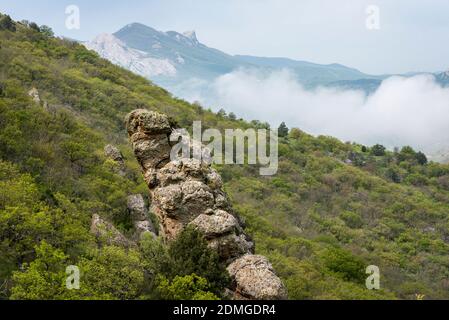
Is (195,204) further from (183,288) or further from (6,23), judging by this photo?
(6,23)

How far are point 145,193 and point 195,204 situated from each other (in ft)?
50.7

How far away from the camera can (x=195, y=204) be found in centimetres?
1998

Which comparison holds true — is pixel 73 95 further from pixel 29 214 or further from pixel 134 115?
pixel 29 214

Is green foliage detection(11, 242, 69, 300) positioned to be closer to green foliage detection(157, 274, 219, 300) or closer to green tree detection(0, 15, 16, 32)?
green foliage detection(157, 274, 219, 300)

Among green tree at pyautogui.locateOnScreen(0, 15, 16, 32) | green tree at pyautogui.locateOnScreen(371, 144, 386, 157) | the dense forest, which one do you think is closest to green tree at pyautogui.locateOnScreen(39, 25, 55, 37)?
the dense forest

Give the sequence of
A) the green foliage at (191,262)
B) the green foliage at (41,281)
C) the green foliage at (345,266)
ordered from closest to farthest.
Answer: the green foliage at (41,281) → the green foliage at (191,262) → the green foliage at (345,266)

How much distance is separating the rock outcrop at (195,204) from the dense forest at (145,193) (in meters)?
0.87

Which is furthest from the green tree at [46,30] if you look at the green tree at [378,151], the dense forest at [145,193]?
the green tree at [378,151]

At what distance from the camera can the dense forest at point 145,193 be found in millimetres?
17312

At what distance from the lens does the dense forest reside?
1731 centimetres

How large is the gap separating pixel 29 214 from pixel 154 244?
5025 millimetres

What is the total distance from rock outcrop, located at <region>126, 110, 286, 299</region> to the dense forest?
2.84ft

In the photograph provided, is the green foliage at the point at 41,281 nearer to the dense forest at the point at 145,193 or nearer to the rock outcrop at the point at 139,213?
the dense forest at the point at 145,193
